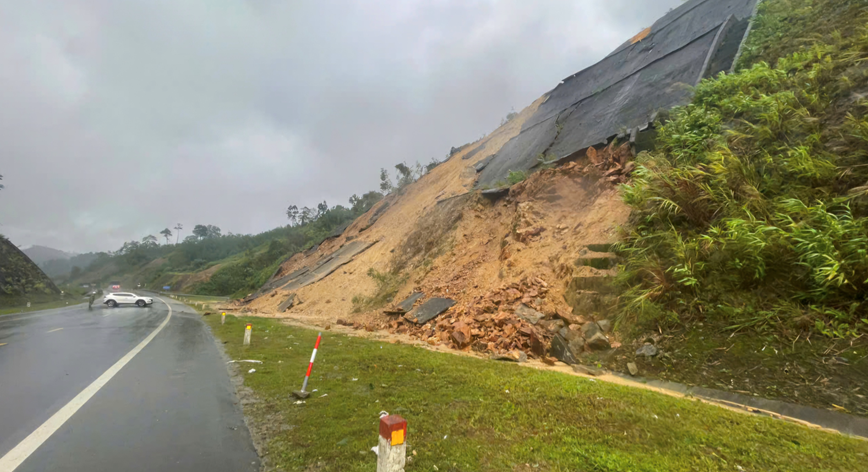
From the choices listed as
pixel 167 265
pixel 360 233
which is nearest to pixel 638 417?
pixel 360 233

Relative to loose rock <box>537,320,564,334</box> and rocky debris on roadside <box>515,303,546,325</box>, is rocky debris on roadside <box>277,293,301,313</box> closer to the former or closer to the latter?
rocky debris on roadside <box>515,303,546,325</box>

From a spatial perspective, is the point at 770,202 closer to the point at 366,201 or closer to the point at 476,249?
the point at 476,249

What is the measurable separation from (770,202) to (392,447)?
27.5ft

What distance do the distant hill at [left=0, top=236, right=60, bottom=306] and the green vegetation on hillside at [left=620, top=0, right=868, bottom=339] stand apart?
1740 inches

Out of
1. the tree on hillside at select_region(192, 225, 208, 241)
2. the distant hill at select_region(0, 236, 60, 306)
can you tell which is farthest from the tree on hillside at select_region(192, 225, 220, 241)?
the distant hill at select_region(0, 236, 60, 306)

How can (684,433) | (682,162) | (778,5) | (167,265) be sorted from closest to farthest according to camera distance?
(684,433) < (682,162) < (778,5) < (167,265)

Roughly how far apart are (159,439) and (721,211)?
396 inches

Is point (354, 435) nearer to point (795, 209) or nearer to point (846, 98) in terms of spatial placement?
point (795, 209)

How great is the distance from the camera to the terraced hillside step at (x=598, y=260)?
10.5 metres

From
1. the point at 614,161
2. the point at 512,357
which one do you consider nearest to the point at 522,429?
the point at 512,357

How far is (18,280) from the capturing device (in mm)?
36938

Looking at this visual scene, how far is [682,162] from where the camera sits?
1005 cm

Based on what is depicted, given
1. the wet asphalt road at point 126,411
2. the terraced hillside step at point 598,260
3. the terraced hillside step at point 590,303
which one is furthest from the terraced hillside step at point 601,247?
the wet asphalt road at point 126,411

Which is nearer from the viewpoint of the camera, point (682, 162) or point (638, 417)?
point (638, 417)
